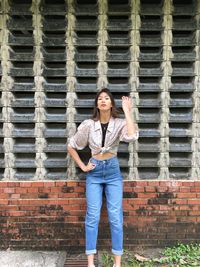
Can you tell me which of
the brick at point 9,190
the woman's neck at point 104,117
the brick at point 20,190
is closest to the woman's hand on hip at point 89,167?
the woman's neck at point 104,117

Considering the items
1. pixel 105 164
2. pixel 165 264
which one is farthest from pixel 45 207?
pixel 165 264

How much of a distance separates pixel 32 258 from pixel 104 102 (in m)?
1.98

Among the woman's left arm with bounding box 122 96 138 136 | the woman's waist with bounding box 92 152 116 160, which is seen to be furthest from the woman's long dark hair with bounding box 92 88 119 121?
the woman's waist with bounding box 92 152 116 160

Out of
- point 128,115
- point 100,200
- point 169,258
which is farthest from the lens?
point 169,258

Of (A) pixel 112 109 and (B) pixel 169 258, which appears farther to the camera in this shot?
(B) pixel 169 258

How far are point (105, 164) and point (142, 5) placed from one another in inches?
72.1

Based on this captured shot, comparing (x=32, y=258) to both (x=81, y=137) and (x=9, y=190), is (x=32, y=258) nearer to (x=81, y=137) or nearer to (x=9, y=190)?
(x=9, y=190)

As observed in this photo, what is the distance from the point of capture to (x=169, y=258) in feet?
13.7

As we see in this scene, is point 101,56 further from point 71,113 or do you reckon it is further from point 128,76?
point 71,113

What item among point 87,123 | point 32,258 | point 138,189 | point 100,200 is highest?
point 87,123

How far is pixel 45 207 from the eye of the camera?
429 centimetres

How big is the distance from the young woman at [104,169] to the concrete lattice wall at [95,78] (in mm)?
324

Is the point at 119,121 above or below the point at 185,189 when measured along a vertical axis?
above

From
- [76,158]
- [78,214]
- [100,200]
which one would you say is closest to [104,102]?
[76,158]
